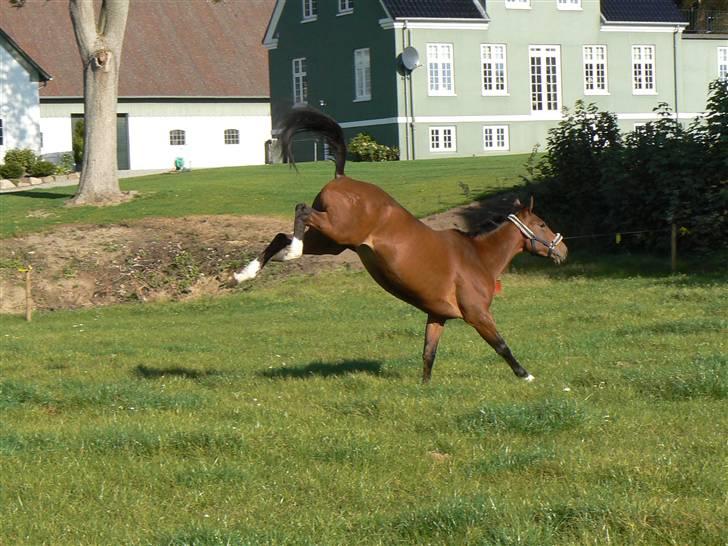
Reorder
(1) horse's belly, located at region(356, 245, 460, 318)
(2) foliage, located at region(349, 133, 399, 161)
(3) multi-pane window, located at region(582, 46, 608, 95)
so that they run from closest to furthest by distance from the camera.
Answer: (1) horse's belly, located at region(356, 245, 460, 318) < (2) foliage, located at region(349, 133, 399, 161) < (3) multi-pane window, located at region(582, 46, 608, 95)

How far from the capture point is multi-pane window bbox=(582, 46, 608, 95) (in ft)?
193

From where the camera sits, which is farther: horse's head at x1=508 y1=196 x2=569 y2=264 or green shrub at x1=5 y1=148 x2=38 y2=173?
green shrub at x1=5 y1=148 x2=38 y2=173

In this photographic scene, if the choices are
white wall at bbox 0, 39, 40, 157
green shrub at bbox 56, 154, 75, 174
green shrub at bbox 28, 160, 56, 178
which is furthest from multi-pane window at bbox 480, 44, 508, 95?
white wall at bbox 0, 39, 40, 157

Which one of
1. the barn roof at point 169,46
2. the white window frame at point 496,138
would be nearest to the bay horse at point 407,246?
the white window frame at point 496,138

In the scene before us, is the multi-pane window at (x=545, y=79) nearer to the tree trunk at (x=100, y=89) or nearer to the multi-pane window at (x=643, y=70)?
the multi-pane window at (x=643, y=70)

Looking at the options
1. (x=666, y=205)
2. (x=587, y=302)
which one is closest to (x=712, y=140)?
(x=666, y=205)

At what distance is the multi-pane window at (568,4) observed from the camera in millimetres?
57656

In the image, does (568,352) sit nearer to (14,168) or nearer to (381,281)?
(381,281)

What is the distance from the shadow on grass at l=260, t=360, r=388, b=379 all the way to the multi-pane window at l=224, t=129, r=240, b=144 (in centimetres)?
5566

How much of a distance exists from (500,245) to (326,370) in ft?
7.61

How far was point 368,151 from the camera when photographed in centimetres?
5300

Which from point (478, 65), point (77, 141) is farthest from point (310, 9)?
point (77, 141)

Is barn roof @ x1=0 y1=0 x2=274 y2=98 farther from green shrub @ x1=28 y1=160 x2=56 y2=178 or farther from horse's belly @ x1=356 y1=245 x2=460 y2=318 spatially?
horse's belly @ x1=356 y1=245 x2=460 y2=318

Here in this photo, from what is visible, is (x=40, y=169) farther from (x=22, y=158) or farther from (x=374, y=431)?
(x=374, y=431)
